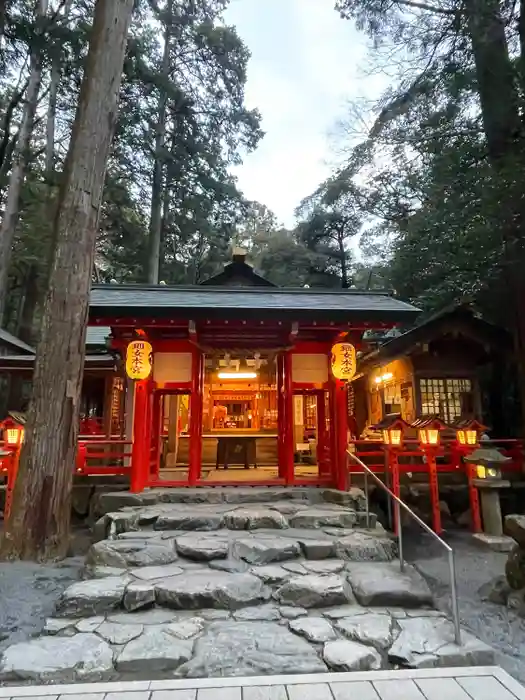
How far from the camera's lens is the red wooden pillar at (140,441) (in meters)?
6.74

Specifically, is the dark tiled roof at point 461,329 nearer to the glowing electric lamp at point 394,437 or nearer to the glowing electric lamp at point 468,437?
the glowing electric lamp at point 468,437

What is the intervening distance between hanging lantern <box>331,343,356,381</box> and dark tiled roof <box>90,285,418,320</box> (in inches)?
27.4

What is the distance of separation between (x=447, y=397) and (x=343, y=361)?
6.98m

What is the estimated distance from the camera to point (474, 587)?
→ 5258 millimetres

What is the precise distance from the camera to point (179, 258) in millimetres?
21078

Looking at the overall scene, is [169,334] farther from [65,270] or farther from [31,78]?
[31,78]

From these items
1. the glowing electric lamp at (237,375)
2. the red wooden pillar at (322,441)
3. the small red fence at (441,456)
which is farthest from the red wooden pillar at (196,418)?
the glowing electric lamp at (237,375)

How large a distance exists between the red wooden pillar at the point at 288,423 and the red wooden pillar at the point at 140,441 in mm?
2395

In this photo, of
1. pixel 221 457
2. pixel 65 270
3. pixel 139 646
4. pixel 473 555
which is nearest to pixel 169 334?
pixel 65 270

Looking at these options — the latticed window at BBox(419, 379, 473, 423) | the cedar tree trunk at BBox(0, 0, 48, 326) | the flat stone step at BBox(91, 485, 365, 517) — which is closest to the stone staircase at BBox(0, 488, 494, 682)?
the flat stone step at BBox(91, 485, 365, 517)

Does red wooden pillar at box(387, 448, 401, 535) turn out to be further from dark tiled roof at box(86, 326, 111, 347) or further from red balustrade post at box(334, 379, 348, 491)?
dark tiled roof at box(86, 326, 111, 347)

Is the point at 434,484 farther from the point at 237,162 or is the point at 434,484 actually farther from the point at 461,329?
the point at 237,162

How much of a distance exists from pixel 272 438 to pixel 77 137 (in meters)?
7.94

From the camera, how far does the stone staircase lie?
2938 millimetres
